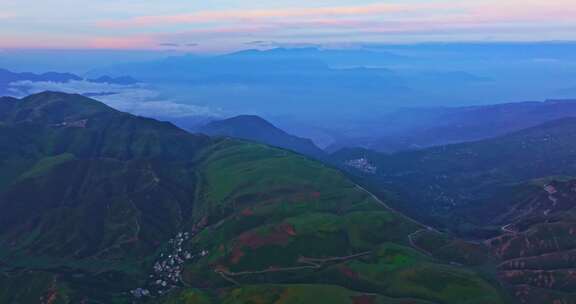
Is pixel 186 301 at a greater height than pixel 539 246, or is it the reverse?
pixel 539 246

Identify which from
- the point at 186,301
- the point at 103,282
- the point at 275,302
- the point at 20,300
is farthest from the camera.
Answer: the point at 103,282

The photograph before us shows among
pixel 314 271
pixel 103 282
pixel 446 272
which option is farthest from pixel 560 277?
pixel 103 282

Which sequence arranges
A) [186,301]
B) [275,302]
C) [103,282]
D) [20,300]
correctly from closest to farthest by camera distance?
1. [275,302]
2. [186,301]
3. [20,300]
4. [103,282]

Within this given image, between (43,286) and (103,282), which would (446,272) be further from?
(43,286)

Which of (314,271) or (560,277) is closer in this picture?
(560,277)

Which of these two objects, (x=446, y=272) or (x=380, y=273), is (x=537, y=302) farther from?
(x=380, y=273)

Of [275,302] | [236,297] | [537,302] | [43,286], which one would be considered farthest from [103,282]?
[537,302]
